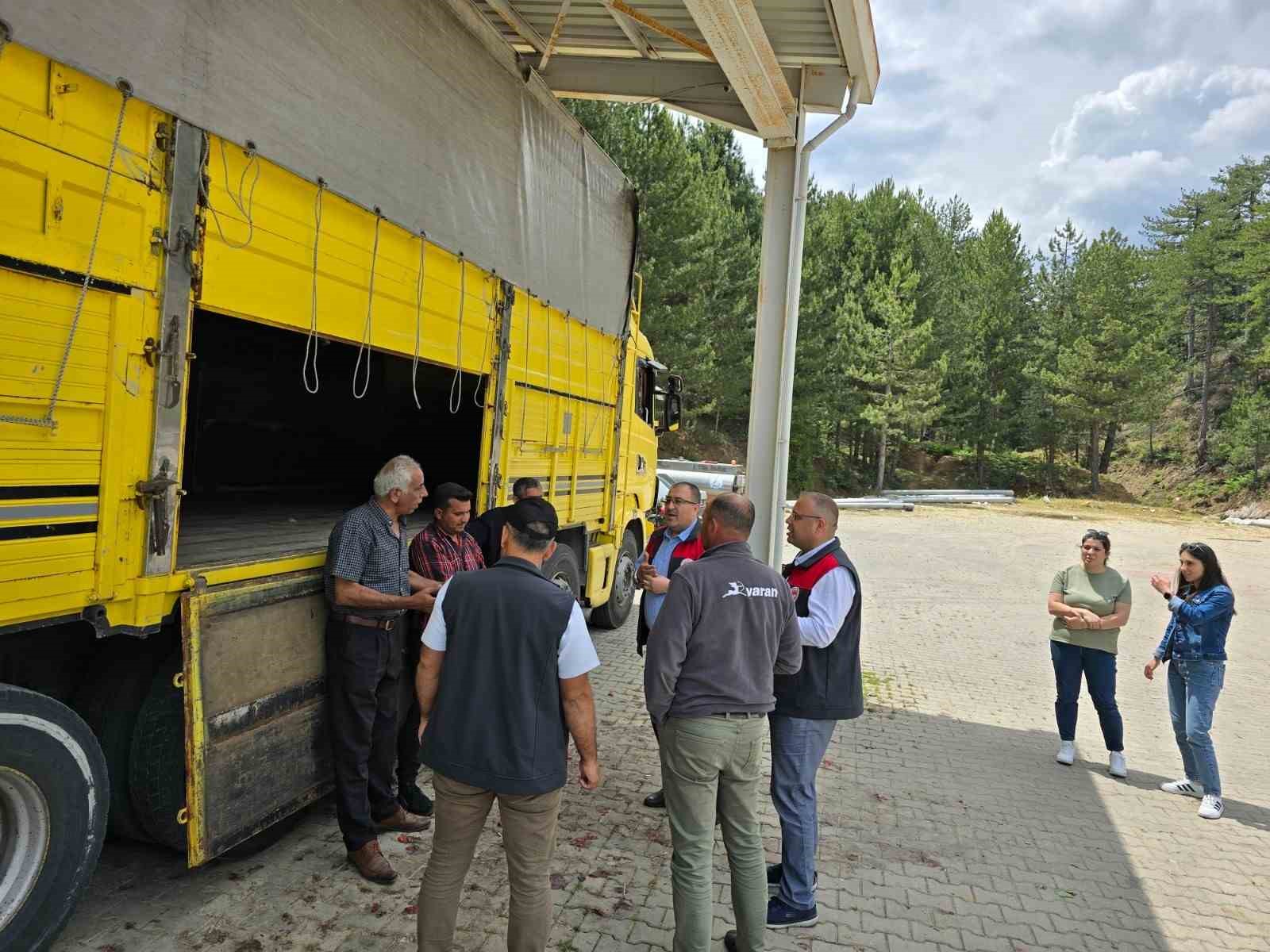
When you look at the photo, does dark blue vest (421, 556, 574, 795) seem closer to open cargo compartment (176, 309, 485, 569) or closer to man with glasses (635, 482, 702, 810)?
Result: man with glasses (635, 482, 702, 810)

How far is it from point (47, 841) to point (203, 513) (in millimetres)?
3179

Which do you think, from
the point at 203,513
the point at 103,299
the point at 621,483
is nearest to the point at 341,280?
the point at 103,299

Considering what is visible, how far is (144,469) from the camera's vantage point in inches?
109

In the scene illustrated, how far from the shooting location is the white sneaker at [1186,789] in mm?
5355

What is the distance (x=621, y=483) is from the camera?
8227 mm

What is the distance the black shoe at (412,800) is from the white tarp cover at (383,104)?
2.95 meters

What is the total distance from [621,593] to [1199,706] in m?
5.39

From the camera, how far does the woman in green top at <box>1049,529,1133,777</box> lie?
5.47m

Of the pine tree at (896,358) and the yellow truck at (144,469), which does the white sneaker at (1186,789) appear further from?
the pine tree at (896,358)

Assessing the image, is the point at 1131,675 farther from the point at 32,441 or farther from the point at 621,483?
the point at 32,441

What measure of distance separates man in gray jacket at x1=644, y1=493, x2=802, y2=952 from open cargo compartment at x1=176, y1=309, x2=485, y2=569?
284 centimetres

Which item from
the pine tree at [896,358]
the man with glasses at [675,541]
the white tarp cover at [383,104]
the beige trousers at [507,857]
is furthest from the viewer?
the pine tree at [896,358]

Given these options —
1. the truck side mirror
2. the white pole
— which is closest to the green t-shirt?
the white pole

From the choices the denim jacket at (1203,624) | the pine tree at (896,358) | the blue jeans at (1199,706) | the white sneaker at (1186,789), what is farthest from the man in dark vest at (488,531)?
the pine tree at (896,358)
